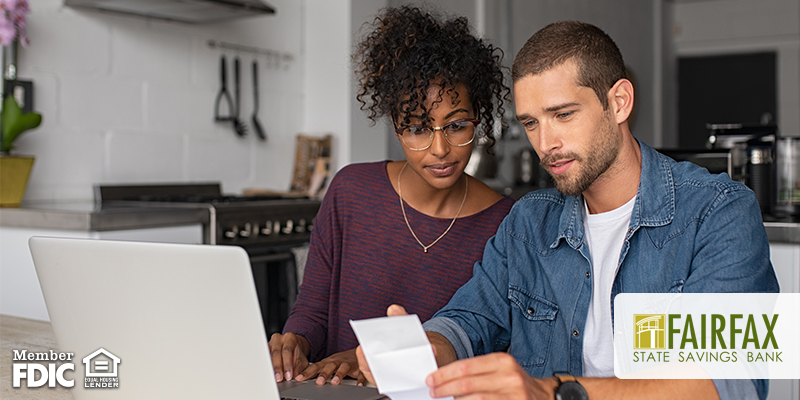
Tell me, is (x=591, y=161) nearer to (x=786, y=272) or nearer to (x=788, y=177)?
(x=786, y=272)

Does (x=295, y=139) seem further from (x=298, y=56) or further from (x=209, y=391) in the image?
(x=209, y=391)

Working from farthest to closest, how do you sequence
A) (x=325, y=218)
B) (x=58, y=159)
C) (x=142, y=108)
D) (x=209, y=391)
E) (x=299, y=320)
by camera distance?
(x=142, y=108) → (x=58, y=159) → (x=325, y=218) → (x=299, y=320) → (x=209, y=391)

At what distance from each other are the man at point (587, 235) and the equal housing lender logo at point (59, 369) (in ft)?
1.56

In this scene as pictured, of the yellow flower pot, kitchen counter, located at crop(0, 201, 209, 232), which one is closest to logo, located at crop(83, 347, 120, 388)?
kitchen counter, located at crop(0, 201, 209, 232)

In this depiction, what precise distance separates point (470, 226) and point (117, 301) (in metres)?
0.85

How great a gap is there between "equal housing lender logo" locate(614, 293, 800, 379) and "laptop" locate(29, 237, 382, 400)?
0.54 meters

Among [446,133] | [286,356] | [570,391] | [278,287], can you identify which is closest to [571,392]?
[570,391]

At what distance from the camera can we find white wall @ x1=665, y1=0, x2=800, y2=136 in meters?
6.43

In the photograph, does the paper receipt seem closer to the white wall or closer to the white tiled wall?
the white tiled wall

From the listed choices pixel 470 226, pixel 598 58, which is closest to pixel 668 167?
pixel 598 58

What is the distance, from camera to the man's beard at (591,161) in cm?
119

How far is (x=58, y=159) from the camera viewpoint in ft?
8.38

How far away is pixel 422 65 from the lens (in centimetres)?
142

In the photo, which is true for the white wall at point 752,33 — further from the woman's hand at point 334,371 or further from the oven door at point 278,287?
the woman's hand at point 334,371
